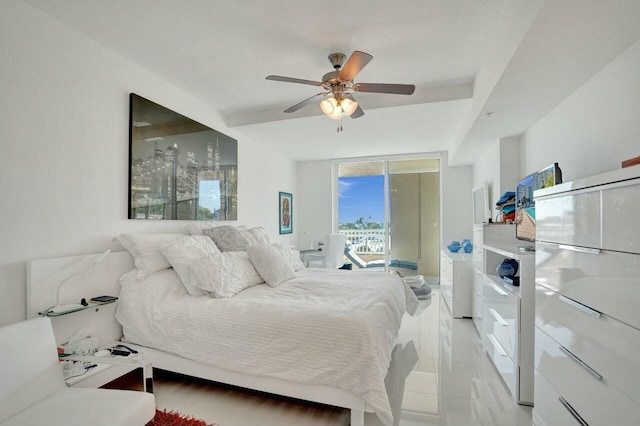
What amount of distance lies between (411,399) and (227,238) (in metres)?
2.18

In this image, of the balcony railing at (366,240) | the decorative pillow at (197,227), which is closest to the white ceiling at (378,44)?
the decorative pillow at (197,227)

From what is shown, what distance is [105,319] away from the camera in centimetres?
233

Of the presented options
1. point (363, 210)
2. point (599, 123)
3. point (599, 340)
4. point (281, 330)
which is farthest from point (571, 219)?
point (363, 210)

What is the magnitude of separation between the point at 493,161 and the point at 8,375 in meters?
4.73

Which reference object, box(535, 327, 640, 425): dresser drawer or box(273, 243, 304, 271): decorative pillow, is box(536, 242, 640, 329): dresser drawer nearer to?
box(535, 327, 640, 425): dresser drawer

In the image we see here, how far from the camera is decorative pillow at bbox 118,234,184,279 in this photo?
95.5 inches

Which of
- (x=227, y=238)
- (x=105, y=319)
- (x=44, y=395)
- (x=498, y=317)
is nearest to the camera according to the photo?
(x=44, y=395)

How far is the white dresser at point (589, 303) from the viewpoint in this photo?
3.50 ft

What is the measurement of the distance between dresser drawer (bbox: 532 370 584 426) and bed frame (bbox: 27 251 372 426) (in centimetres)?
91

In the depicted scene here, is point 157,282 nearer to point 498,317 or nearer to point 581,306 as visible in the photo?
point 581,306

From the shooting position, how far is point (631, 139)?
1746 mm

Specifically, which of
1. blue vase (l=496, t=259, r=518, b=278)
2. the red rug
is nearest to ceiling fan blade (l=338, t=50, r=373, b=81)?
blue vase (l=496, t=259, r=518, b=278)

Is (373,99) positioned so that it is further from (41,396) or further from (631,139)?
(41,396)

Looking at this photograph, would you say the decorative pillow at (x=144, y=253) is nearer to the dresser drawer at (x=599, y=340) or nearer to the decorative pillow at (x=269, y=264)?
the decorative pillow at (x=269, y=264)
